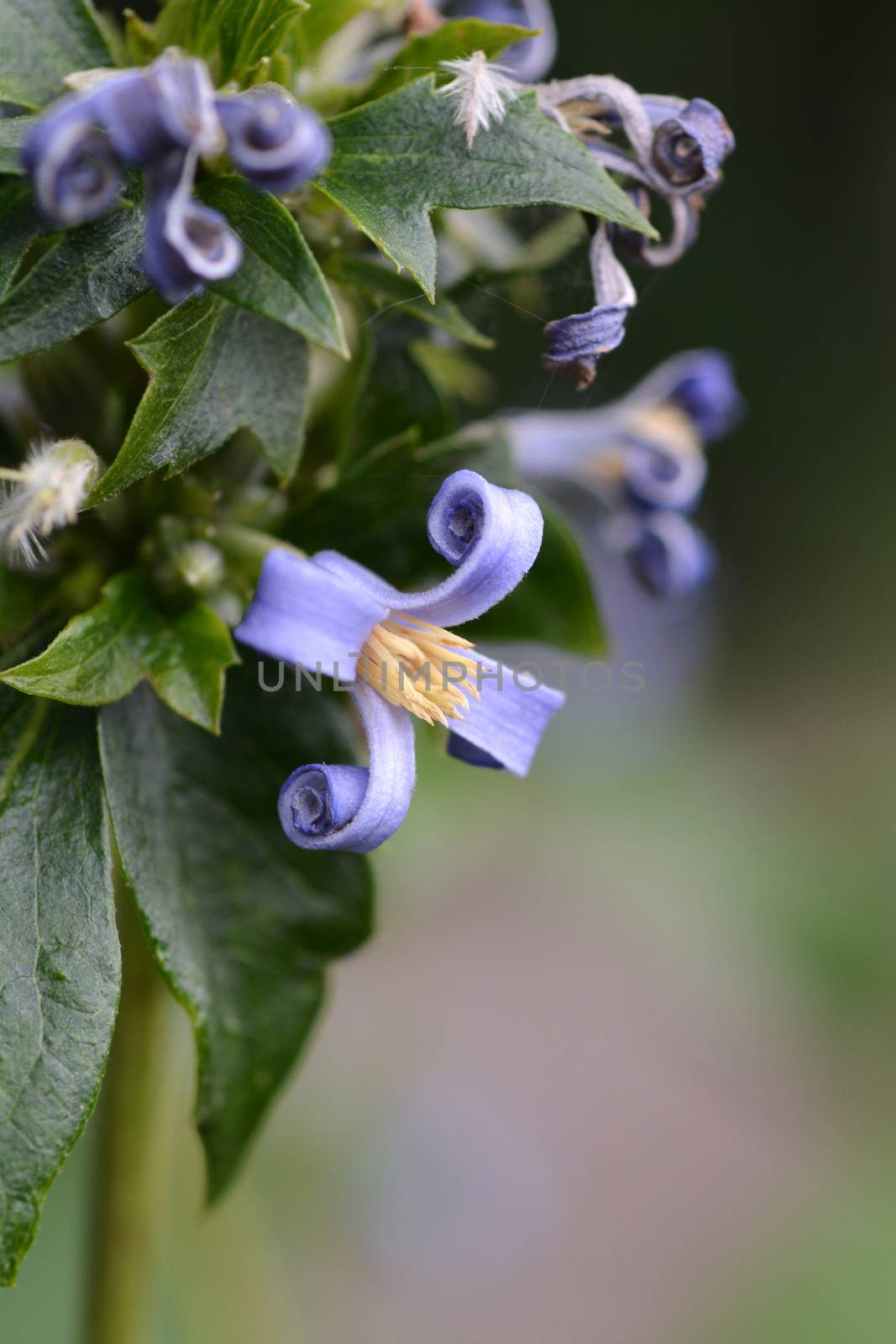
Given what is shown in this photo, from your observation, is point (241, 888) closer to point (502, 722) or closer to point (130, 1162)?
point (502, 722)

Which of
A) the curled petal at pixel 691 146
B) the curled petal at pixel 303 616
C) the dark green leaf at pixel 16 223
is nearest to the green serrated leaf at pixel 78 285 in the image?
the dark green leaf at pixel 16 223

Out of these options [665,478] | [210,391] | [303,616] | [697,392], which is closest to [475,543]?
[303,616]

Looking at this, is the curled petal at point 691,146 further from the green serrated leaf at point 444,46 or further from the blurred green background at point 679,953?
Result: the blurred green background at point 679,953

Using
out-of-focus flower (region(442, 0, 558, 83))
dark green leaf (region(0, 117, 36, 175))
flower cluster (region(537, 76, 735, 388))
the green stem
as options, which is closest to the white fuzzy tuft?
flower cluster (region(537, 76, 735, 388))

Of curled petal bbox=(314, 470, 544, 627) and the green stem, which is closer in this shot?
curled petal bbox=(314, 470, 544, 627)

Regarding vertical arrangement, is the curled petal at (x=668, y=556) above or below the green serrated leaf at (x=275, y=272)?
below

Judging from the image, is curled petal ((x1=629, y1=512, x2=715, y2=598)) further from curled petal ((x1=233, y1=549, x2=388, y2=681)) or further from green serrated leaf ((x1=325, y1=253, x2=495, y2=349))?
curled petal ((x1=233, y1=549, x2=388, y2=681))
